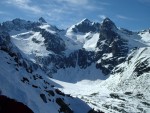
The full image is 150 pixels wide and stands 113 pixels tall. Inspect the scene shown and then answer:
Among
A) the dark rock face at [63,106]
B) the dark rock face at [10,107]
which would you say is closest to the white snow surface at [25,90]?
the dark rock face at [63,106]

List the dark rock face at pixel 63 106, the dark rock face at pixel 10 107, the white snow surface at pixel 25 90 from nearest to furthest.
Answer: the dark rock face at pixel 10 107
the white snow surface at pixel 25 90
the dark rock face at pixel 63 106

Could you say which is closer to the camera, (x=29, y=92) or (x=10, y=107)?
(x=10, y=107)

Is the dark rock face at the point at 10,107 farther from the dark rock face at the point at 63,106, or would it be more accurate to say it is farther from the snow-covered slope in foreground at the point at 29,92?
the dark rock face at the point at 63,106

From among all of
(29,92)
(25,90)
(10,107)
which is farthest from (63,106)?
(10,107)

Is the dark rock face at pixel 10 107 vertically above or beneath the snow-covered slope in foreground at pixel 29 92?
beneath

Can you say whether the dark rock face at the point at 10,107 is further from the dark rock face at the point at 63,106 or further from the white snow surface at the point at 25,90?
the dark rock face at the point at 63,106

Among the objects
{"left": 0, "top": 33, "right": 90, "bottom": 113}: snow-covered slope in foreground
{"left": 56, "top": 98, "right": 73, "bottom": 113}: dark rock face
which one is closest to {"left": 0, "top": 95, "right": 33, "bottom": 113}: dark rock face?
{"left": 0, "top": 33, "right": 90, "bottom": 113}: snow-covered slope in foreground

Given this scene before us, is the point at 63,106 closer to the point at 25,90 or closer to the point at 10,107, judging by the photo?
the point at 25,90

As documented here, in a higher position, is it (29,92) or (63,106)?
(63,106)

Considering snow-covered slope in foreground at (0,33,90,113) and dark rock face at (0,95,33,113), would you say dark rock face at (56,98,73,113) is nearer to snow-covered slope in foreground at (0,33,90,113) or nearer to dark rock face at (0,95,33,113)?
snow-covered slope in foreground at (0,33,90,113)

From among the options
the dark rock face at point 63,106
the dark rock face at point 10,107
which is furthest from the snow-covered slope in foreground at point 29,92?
the dark rock face at point 10,107

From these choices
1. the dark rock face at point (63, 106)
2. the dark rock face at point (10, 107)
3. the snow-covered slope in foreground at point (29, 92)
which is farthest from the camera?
the dark rock face at point (63, 106)

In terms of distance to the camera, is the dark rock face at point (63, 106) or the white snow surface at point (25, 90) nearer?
the white snow surface at point (25, 90)

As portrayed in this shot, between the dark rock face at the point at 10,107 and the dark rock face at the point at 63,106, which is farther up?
Answer: the dark rock face at the point at 63,106
